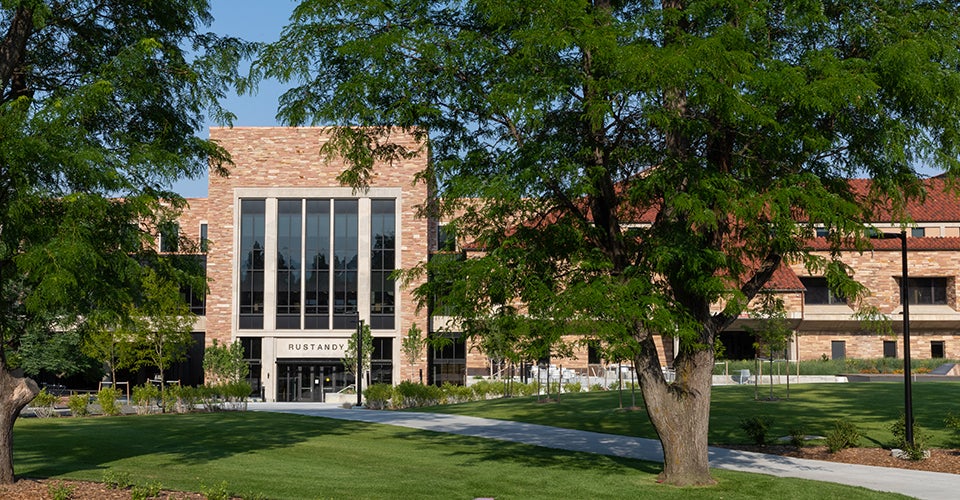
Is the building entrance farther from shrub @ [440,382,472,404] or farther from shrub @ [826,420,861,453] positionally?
shrub @ [826,420,861,453]

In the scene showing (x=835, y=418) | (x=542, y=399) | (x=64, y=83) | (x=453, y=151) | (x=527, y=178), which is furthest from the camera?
(x=542, y=399)

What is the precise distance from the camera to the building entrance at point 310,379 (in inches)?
2258

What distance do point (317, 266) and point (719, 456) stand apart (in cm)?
4019

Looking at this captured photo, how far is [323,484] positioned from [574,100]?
7446mm

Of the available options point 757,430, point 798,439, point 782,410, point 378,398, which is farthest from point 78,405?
point 798,439

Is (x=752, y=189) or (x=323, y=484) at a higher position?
(x=752, y=189)

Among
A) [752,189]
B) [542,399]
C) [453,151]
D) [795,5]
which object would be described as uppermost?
[795,5]

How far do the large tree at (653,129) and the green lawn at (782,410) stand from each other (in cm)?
831

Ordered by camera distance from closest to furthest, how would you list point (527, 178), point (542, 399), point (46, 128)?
point (46, 128), point (527, 178), point (542, 399)

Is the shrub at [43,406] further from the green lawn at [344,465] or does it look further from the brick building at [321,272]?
the brick building at [321,272]

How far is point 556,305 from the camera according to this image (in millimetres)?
14625

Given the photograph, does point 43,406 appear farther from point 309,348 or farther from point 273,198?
point 273,198

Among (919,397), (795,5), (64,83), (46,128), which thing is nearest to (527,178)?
(795,5)

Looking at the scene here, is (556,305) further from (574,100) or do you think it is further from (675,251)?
(574,100)
